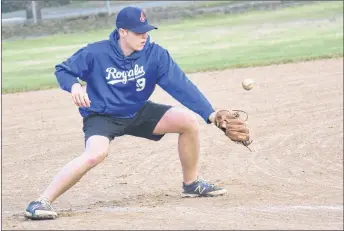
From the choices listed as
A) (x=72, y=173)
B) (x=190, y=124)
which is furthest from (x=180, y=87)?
(x=72, y=173)

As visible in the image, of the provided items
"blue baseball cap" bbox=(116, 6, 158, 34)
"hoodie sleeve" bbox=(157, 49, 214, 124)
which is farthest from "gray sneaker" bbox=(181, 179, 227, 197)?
"blue baseball cap" bbox=(116, 6, 158, 34)

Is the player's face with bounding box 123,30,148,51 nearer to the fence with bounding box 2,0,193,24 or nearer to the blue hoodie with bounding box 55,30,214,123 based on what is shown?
the blue hoodie with bounding box 55,30,214,123

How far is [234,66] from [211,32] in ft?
23.9

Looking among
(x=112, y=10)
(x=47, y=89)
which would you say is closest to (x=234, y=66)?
(x=47, y=89)

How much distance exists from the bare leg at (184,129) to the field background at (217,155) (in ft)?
1.09

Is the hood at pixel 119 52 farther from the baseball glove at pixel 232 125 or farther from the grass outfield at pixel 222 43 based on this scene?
the grass outfield at pixel 222 43

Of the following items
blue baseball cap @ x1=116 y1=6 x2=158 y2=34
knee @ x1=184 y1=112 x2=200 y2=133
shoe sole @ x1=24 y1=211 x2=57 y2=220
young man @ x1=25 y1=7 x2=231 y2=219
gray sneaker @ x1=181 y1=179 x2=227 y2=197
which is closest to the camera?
shoe sole @ x1=24 y1=211 x2=57 y2=220

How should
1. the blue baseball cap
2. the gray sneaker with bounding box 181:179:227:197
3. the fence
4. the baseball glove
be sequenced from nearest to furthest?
the blue baseball cap → the baseball glove → the gray sneaker with bounding box 181:179:227:197 → the fence

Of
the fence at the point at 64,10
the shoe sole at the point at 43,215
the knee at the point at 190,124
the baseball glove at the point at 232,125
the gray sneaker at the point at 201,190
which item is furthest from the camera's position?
the fence at the point at 64,10

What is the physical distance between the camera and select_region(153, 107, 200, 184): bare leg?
23.9 feet

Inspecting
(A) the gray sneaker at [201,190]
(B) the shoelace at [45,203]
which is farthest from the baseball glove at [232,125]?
(B) the shoelace at [45,203]

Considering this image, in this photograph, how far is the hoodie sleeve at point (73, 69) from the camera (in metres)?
6.81

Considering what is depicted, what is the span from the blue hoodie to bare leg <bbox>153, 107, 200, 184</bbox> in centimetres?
12

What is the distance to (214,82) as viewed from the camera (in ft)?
49.2
